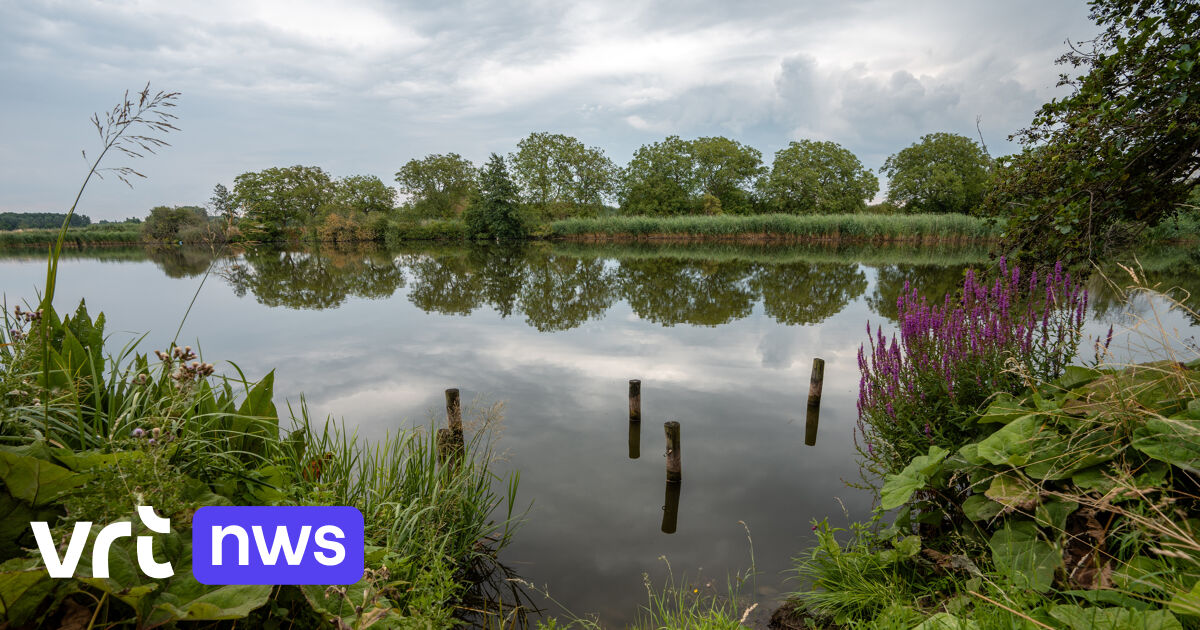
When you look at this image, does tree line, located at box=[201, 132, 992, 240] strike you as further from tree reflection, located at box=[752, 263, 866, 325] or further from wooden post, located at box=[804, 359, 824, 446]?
wooden post, located at box=[804, 359, 824, 446]

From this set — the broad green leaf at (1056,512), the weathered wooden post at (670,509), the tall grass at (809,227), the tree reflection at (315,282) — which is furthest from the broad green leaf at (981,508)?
the tall grass at (809,227)

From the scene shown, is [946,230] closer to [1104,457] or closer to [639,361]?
[639,361]

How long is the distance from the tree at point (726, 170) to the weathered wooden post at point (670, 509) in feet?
164

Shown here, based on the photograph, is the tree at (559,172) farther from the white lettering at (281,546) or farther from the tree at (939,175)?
the white lettering at (281,546)

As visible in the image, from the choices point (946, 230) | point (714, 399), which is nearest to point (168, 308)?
point (714, 399)

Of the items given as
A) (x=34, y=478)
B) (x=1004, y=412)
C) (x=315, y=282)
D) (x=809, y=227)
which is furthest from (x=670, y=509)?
(x=809, y=227)

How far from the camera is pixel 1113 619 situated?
1.63m

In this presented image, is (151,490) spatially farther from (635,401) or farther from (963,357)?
(635,401)

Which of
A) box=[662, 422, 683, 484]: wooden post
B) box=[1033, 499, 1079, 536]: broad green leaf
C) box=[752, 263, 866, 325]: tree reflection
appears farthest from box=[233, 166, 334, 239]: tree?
box=[1033, 499, 1079, 536]: broad green leaf

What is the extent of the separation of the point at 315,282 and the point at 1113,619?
22523 mm

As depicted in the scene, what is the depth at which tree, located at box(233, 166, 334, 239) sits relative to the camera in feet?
175

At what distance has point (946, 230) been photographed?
35125 millimetres

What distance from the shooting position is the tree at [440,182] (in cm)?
6084

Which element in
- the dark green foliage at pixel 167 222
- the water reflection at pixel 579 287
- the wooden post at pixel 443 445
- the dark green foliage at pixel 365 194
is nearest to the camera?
the wooden post at pixel 443 445
